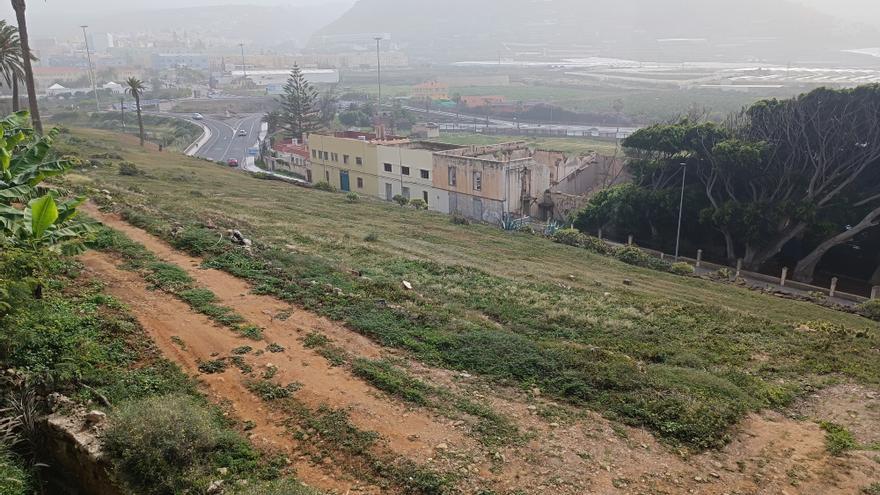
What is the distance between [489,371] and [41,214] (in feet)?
25.9

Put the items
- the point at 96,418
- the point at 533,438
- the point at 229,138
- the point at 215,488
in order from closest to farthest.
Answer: the point at 215,488, the point at 96,418, the point at 533,438, the point at 229,138

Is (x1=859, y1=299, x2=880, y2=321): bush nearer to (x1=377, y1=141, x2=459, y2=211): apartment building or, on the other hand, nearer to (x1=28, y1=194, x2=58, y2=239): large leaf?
(x1=28, y1=194, x2=58, y2=239): large leaf

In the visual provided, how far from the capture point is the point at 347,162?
55375 mm

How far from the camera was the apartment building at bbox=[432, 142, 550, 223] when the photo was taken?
43938 millimetres

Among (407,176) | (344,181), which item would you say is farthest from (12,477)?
(344,181)

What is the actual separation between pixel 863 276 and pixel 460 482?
110 feet

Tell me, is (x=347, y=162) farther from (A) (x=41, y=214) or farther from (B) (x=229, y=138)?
(A) (x=41, y=214)

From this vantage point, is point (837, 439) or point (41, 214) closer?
point (837, 439)

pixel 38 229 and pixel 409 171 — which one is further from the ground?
pixel 38 229

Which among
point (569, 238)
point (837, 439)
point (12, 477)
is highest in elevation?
point (12, 477)

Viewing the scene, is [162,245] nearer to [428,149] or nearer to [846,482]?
[846,482]

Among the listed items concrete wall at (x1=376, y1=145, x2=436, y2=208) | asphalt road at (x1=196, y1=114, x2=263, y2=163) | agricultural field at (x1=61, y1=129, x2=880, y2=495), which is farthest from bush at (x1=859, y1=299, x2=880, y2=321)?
asphalt road at (x1=196, y1=114, x2=263, y2=163)

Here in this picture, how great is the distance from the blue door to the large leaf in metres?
45.5

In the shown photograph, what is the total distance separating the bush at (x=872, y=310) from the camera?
2247cm
